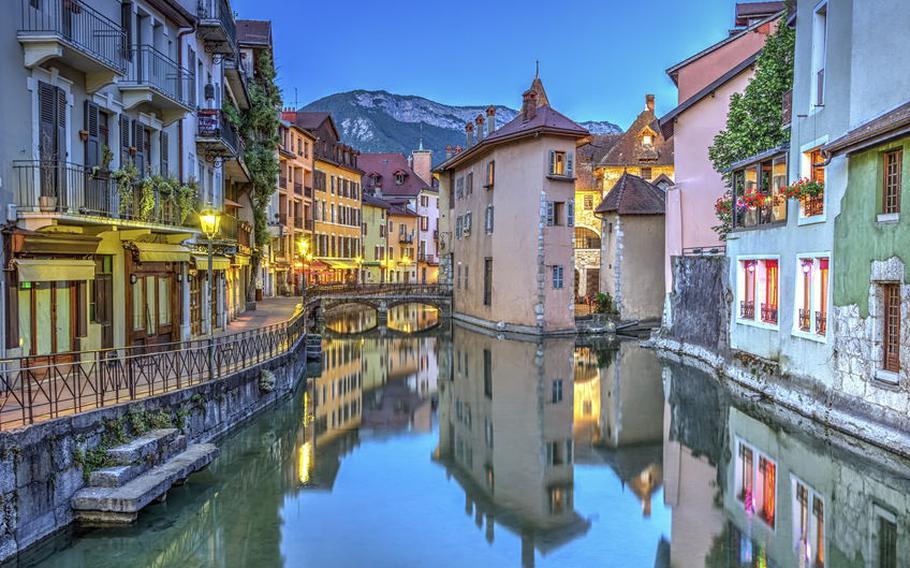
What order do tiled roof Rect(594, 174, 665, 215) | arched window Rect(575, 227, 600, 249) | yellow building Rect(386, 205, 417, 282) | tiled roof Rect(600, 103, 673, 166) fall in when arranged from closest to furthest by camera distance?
tiled roof Rect(594, 174, 665, 215), tiled roof Rect(600, 103, 673, 166), arched window Rect(575, 227, 600, 249), yellow building Rect(386, 205, 417, 282)

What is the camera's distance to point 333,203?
65.7 m

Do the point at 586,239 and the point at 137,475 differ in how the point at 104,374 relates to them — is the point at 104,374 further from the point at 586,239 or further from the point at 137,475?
the point at 586,239

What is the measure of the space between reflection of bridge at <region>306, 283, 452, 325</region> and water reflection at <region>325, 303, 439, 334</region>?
1.30m

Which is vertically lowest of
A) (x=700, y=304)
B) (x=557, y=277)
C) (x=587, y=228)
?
(x=700, y=304)

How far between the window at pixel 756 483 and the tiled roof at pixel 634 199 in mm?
28629

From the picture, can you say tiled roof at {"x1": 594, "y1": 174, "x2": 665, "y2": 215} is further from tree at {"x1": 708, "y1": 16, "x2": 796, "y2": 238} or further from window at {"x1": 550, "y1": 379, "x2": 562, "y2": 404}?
window at {"x1": 550, "y1": 379, "x2": 562, "y2": 404}

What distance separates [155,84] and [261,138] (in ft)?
63.7

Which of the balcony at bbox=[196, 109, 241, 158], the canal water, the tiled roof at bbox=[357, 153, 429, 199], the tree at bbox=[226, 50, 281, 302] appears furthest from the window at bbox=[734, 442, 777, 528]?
the tiled roof at bbox=[357, 153, 429, 199]

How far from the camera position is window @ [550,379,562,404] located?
2431 cm

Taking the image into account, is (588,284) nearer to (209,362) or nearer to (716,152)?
(716,152)

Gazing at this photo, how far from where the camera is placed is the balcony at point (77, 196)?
1413 centimetres

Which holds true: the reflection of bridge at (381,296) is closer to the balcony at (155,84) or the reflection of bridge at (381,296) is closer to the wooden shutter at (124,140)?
the balcony at (155,84)

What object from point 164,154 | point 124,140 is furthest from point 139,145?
point 164,154

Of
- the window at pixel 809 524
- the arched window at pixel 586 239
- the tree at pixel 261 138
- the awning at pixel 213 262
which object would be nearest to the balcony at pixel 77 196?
the awning at pixel 213 262
